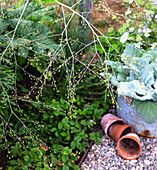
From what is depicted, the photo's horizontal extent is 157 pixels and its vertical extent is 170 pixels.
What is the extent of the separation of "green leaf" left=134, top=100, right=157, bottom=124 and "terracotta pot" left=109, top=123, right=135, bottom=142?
0.80 ft

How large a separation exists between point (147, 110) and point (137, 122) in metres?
0.25

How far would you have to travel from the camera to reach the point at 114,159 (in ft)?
7.27

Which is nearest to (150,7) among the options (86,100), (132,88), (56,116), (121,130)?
(132,88)

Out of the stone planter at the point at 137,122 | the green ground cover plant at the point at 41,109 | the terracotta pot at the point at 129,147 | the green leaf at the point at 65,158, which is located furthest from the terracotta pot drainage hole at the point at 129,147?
the green leaf at the point at 65,158

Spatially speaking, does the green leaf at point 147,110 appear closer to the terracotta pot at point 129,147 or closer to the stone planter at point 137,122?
the stone planter at point 137,122

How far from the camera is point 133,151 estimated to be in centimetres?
224

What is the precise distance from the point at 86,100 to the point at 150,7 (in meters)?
1.45

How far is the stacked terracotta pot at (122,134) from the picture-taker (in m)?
2.18

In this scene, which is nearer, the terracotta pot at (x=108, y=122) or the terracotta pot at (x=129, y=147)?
the terracotta pot at (x=129, y=147)

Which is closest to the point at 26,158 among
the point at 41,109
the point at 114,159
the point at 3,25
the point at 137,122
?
the point at 41,109

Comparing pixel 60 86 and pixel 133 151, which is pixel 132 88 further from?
pixel 60 86

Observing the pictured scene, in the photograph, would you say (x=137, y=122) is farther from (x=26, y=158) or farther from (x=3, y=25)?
(x=3, y=25)

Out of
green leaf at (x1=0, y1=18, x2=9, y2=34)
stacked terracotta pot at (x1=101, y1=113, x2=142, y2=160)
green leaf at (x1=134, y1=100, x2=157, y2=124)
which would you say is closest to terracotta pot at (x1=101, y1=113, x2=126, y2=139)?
stacked terracotta pot at (x1=101, y1=113, x2=142, y2=160)

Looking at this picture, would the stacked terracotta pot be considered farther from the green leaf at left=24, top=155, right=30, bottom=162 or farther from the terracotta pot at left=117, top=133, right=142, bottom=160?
the green leaf at left=24, top=155, right=30, bottom=162
